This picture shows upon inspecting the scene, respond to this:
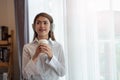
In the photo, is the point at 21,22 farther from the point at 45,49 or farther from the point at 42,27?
the point at 45,49

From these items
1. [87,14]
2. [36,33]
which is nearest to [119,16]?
[87,14]

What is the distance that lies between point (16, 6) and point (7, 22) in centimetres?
36

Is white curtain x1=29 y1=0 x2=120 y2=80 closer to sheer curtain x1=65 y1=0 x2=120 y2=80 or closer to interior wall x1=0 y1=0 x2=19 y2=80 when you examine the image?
sheer curtain x1=65 y1=0 x2=120 y2=80

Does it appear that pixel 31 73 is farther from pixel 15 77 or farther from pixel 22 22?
pixel 15 77

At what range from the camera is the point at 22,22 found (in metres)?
1.89

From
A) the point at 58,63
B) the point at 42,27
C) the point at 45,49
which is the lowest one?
the point at 58,63

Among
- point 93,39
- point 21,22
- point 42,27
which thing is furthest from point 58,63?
point 21,22

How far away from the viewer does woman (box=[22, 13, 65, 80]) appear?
1.37m

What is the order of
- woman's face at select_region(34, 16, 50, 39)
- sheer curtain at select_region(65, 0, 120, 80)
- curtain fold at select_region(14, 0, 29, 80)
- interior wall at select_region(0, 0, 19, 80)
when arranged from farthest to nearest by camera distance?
interior wall at select_region(0, 0, 19, 80)
curtain fold at select_region(14, 0, 29, 80)
sheer curtain at select_region(65, 0, 120, 80)
woman's face at select_region(34, 16, 50, 39)

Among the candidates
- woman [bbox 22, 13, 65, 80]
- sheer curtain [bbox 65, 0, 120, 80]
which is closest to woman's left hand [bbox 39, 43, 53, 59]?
woman [bbox 22, 13, 65, 80]

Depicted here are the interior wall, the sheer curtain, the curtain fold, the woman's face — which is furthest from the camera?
the interior wall

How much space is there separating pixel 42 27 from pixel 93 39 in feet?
1.53

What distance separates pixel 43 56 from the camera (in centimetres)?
143

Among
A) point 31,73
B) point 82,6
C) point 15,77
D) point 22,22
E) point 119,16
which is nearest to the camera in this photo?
point 31,73
